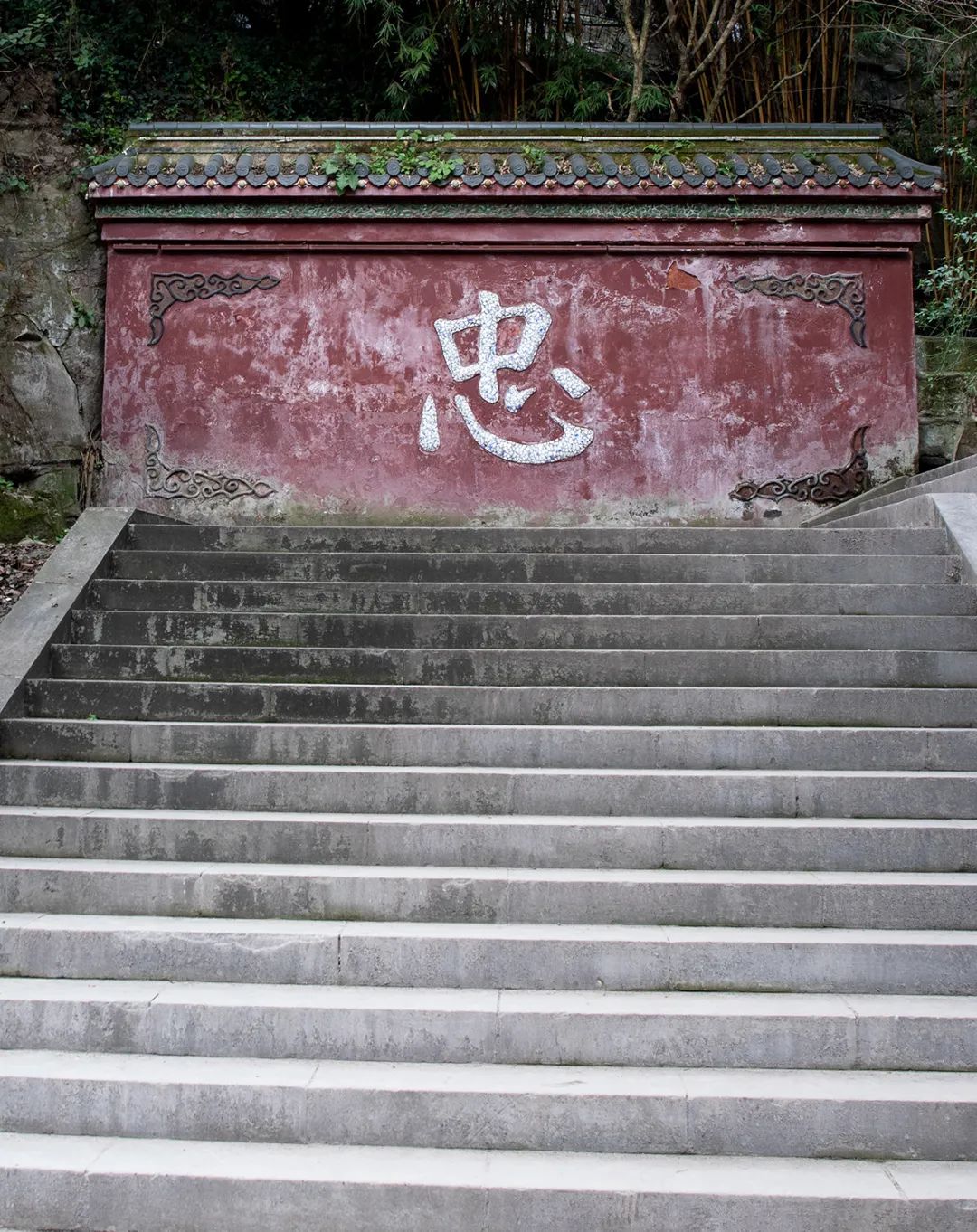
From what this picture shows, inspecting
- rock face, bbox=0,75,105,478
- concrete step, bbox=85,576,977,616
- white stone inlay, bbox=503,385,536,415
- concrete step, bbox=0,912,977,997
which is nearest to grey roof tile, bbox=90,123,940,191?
rock face, bbox=0,75,105,478

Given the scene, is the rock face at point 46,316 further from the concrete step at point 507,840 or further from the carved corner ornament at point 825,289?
the carved corner ornament at point 825,289

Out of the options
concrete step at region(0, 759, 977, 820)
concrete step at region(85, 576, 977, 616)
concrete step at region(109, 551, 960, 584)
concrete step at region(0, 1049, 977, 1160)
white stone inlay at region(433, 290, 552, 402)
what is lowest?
concrete step at region(0, 1049, 977, 1160)

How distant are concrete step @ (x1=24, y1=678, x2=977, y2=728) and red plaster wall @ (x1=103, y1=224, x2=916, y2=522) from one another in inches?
139

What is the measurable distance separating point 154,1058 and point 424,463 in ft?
18.2

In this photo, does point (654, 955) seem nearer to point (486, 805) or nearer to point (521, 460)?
point (486, 805)

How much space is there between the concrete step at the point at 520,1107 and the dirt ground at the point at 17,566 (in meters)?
3.85

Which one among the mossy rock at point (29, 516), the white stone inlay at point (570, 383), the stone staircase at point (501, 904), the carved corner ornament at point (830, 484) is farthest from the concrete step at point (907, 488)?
the mossy rock at point (29, 516)

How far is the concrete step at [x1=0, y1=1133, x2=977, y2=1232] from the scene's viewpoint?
2.65 meters

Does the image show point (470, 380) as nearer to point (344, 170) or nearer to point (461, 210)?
point (461, 210)

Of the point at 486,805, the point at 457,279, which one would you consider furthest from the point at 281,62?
the point at 486,805

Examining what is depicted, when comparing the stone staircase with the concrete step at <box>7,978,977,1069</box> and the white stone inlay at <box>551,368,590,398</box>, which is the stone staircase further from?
the white stone inlay at <box>551,368,590,398</box>

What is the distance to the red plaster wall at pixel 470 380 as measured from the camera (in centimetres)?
800

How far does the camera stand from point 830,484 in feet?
26.0

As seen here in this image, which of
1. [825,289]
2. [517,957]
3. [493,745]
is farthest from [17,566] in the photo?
[825,289]
